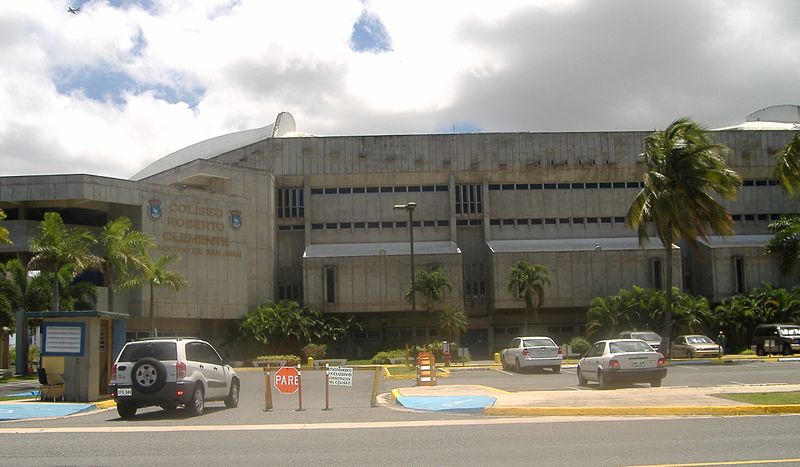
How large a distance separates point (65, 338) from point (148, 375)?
628cm

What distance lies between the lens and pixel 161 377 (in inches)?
695

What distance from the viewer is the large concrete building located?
60.9 m

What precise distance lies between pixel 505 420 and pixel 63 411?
11369mm

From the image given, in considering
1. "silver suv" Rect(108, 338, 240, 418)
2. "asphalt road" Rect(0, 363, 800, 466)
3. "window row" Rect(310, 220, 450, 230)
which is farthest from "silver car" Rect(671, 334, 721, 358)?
"silver suv" Rect(108, 338, 240, 418)

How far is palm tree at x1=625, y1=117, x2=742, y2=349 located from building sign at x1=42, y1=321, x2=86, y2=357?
96.7 ft

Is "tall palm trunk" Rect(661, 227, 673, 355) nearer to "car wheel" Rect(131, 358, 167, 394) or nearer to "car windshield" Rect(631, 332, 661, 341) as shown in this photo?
"car windshield" Rect(631, 332, 661, 341)

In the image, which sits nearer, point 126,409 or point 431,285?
point 126,409

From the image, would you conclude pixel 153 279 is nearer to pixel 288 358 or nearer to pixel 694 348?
pixel 288 358

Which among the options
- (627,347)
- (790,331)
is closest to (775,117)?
(790,331)

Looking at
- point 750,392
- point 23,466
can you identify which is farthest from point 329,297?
point 23,466

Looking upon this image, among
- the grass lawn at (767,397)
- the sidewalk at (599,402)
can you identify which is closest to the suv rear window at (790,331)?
the sidewalk at (599,402)

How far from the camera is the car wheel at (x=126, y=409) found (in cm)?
1811

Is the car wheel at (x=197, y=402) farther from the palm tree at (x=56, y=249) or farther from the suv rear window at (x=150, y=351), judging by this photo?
the palm tree at (x=56, y=249)

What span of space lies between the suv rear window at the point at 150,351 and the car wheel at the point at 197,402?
3.01 ft
